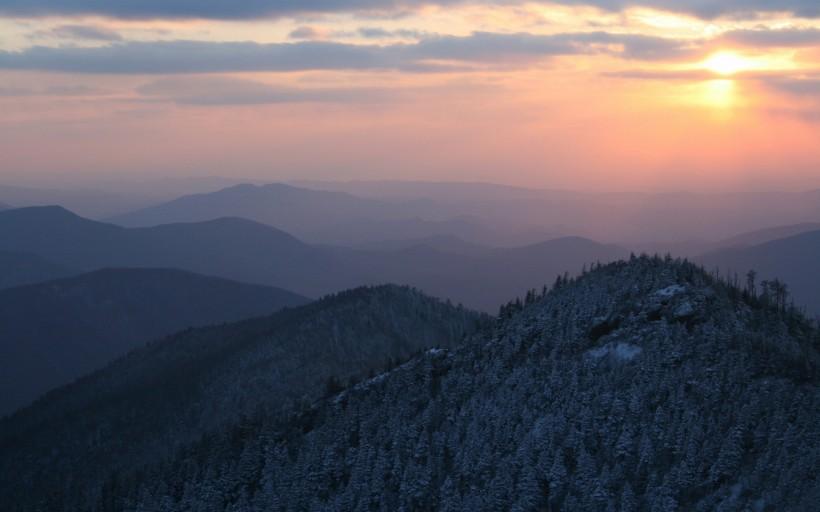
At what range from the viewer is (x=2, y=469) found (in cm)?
15562

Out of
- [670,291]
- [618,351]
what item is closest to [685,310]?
[670,291]

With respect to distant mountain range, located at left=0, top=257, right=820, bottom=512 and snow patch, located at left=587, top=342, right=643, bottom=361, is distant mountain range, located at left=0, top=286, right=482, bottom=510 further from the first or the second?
snow patch, located at left=587, top=342, right=643, bottom=361

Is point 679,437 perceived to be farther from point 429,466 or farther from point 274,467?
point 274,467

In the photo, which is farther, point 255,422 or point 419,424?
point 255,422

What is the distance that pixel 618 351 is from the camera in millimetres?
78875

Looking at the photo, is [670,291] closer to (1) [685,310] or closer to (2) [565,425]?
(1) [685,310]

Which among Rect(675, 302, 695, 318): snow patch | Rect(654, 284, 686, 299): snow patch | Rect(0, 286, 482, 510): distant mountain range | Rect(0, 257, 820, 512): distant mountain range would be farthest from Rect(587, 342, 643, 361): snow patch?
Rect(0, 286, 482, 510): distant mountain range

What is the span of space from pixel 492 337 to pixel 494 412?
19.4m

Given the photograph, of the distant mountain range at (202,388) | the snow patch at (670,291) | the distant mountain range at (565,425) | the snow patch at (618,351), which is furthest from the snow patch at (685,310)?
the distant mountain range at (202,388)

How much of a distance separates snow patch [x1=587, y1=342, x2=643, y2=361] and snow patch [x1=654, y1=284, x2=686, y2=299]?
7.31m

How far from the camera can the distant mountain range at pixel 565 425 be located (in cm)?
6072

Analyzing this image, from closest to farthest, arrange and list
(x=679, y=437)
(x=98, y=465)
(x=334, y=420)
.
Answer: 1. (x=679, y=437)
2. (x=334, y=420)
3. (x=98, y=465)

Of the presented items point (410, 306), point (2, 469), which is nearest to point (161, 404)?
point (2, 469)

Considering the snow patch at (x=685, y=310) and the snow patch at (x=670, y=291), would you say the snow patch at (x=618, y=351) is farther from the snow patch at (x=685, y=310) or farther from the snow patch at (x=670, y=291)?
the snow patch at (x=670, y=291)
